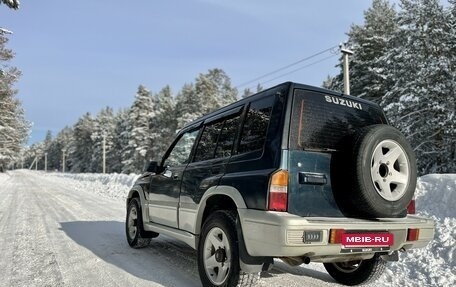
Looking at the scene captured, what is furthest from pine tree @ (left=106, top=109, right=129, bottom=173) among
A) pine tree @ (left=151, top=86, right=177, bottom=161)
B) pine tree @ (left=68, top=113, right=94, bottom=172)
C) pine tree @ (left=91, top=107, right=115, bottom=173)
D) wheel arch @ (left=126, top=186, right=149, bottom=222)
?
wheel arch @ (left=126, top=186, right=149, bottom=222)

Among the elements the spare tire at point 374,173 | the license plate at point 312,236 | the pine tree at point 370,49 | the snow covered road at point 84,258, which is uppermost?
the pine tree at point 370,49

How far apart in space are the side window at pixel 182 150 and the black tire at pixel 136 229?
48.9 inches

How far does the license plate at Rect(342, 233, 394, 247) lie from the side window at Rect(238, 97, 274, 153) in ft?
3.93

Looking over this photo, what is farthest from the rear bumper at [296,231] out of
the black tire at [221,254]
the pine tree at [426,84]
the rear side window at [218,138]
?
the pine tree at [426,84]

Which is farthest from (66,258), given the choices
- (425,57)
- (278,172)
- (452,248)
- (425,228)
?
(425,57)

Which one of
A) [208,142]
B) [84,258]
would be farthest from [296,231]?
[84,258]

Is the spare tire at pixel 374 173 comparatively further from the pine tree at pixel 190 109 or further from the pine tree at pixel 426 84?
the pine tree at pixel 190 109

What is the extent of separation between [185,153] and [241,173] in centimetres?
188

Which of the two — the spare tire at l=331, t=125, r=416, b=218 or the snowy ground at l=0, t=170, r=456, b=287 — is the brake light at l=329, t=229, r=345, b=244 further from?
the snowy ground at l=0, t=170, r=456, b=287

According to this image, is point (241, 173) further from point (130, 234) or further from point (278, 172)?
point (130, 234)

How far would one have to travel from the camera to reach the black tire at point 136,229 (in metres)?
6.93

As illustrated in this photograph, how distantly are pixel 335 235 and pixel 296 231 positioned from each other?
1.41ft

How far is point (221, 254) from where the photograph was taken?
4355 mm

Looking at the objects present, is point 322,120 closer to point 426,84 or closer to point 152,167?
point 152,167
